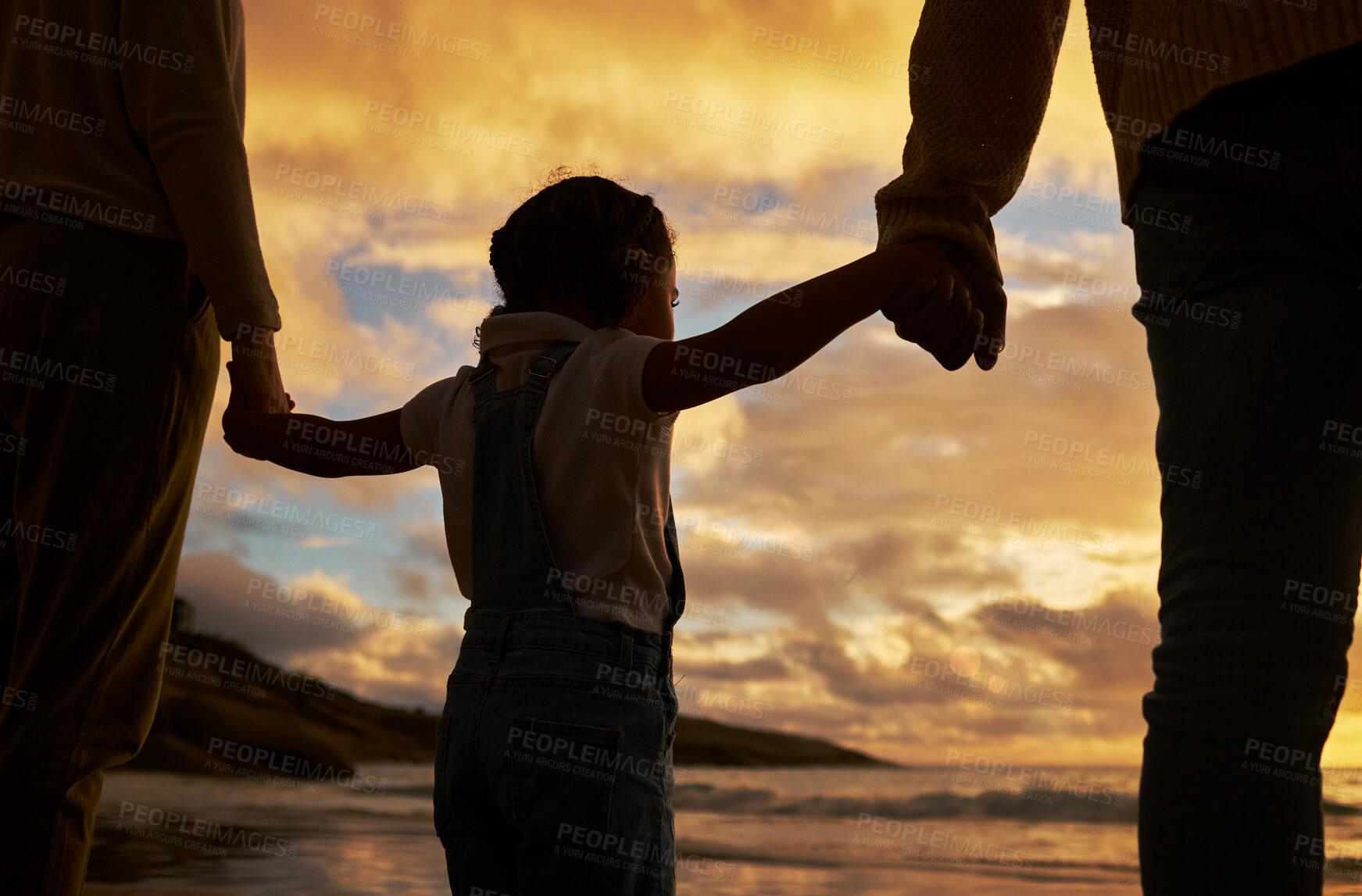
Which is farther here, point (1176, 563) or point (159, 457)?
point (159, 457)

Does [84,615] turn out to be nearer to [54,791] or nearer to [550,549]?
[54,791]

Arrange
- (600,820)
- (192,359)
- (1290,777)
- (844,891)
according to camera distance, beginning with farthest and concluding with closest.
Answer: (844,891) → (192,359) → (600,820) → (1290,777)

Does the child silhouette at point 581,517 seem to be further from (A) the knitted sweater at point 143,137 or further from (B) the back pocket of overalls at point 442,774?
(A) the knitted sweater at point 143,137

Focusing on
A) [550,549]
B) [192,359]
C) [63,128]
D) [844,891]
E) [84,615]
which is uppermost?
[63,128]

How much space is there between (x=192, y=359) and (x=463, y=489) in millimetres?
480

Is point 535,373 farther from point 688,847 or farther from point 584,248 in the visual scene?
point 688,847

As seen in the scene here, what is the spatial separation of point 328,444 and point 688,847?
2928 millimetres

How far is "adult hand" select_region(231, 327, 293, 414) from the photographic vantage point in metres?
1.53

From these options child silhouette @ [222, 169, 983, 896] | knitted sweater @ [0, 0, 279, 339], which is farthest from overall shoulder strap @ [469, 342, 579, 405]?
knitted sweater @ [0, 0, 279, 339]

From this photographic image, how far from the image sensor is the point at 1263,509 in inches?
32.8

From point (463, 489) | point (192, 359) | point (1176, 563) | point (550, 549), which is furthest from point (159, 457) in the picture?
point (1176, 563)

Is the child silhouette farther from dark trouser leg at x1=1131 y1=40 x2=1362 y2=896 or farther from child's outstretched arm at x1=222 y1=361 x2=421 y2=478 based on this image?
dark trouser leg at x1=1131 y1=40 x2=1362 y2=896

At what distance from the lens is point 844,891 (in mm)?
2873

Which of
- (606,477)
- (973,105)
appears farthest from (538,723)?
(973,105)
